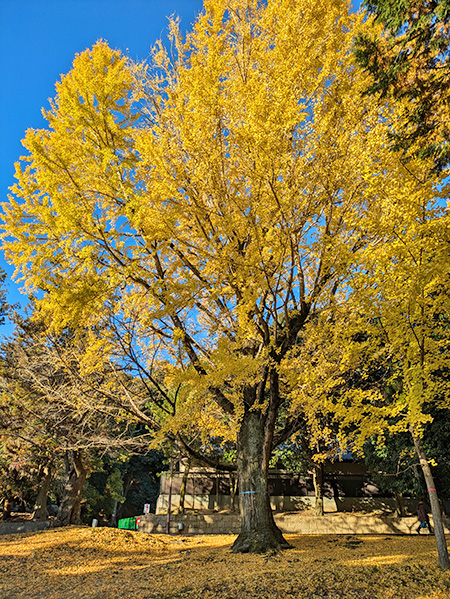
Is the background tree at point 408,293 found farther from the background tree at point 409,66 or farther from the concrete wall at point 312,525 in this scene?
the concrete wall at point 312,525

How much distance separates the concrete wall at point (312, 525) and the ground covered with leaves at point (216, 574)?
525 centimetres

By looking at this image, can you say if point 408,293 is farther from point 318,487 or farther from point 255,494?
point 318,487

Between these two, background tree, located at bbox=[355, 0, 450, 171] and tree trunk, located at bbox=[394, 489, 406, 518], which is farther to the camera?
tree trunk, located at bbox=[394, 489, 406, 518]

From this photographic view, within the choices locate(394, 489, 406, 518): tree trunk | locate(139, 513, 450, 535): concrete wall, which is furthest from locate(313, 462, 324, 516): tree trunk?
locate(394, 489, 406, 518): tree trunk

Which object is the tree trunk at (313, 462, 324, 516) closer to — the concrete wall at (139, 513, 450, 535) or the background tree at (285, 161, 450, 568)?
the concrete wall at (139, 513, 450, 535)

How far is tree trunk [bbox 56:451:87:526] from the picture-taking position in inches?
511

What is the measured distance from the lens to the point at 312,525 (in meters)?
12.9

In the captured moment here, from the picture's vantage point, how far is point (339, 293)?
20.9 ft

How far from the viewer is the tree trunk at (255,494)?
21.4ft

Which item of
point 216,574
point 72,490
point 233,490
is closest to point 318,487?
point 233,490

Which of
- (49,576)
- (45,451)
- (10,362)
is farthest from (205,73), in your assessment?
(45,451)

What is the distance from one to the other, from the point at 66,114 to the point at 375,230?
4.98 meters

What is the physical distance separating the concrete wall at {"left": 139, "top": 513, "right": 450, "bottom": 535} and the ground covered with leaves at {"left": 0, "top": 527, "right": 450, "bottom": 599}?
5247mm

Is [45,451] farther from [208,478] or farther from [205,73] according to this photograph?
[205,73]
